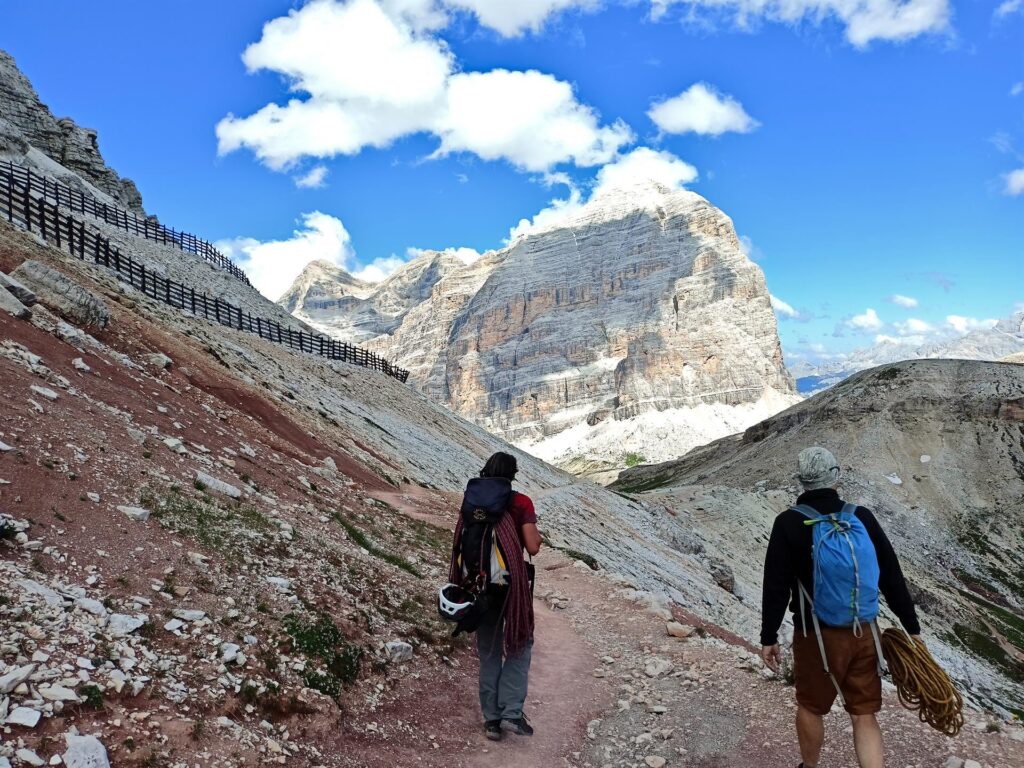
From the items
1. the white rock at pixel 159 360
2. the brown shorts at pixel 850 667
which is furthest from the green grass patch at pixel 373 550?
the white rock at pixel 159 360

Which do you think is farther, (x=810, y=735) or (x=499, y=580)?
(x=499, y=580)

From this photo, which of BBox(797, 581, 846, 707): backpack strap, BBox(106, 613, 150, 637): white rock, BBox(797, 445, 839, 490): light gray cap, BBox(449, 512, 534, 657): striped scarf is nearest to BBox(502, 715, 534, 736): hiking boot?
BBox(449, 512, 534, 657): striped scarf

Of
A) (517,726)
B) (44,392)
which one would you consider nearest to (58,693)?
(517,726)

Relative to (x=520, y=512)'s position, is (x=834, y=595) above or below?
below

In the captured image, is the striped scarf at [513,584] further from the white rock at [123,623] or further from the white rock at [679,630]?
the white rock at [679,630]

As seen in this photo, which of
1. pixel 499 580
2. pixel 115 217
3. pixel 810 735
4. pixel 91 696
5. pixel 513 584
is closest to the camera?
pixel 91 696

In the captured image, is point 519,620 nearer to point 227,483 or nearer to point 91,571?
point 91,571

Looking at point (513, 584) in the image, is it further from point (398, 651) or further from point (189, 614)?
point (189, 614)

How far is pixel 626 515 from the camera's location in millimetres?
46656

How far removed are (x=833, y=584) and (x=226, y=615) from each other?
6309mm

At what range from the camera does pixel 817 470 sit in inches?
245

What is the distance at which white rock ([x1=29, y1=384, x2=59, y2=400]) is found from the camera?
1068cm

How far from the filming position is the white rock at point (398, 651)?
845cm

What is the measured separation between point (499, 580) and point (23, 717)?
431 centimetres
